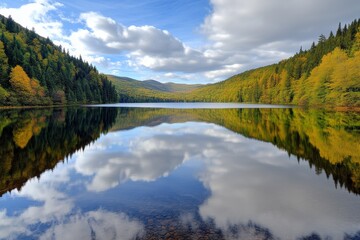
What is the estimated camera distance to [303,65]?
13325cm

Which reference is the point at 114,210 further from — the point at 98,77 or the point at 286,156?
the point at 98,77

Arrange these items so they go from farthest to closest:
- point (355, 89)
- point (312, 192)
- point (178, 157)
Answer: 1. point (355, 89)
2. point (178, 157)
3. point (312, 192)

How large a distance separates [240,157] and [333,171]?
21.4 ft

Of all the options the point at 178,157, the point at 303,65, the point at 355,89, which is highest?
the point at 303,65

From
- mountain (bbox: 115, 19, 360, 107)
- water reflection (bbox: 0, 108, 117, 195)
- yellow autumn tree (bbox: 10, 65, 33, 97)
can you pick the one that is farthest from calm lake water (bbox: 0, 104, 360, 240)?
yellow autumn tree (bbox: 10, 65, 33, 97)

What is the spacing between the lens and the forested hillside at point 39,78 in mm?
86312

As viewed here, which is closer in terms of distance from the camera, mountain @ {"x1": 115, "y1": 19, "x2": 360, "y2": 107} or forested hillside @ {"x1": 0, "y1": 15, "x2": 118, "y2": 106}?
mountain @ {"x1": 115, "y1": 19, "x2": 360, "y2": 107}

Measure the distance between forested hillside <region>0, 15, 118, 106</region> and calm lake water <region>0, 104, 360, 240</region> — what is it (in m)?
71.9

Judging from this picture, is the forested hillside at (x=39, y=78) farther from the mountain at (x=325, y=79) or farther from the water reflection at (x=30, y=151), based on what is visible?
the mountain at (x=325, y=79)

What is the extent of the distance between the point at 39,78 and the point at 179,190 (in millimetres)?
108814

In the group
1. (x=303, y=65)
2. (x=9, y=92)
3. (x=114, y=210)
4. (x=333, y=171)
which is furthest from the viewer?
(x=303, y=65)

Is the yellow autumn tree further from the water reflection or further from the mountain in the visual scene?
the mountain

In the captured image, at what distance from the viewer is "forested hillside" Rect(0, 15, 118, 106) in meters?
86.3

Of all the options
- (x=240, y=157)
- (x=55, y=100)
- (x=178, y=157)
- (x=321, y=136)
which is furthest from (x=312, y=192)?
(x=55, y=100)
